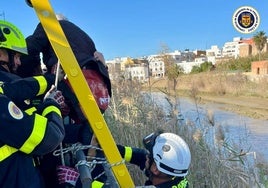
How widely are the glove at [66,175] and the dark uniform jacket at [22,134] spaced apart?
0.82 ft

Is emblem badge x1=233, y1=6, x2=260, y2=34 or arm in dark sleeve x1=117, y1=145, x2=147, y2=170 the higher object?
emblem badge x1=233, y1=6, x2=260, y2=34

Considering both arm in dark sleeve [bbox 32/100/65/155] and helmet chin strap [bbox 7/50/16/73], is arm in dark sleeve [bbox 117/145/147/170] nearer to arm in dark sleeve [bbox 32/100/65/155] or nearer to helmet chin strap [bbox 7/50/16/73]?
arm in dark sleeve [bbox 32/100/65/155]

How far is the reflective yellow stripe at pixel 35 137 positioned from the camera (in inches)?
79.8

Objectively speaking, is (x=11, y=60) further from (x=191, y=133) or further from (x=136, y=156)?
(x=191, y=133)

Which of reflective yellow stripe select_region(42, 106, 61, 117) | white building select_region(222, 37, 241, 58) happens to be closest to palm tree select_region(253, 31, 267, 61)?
white building select_region(222, 37, 241, 58)

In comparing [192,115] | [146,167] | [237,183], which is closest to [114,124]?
[192,115]

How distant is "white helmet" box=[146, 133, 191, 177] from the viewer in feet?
9.16

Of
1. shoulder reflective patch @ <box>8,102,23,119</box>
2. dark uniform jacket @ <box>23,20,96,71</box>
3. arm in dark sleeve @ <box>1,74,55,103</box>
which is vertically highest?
dark uniform jacket @ <box>23,20,96,71</box>

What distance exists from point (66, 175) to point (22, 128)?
1.96 feet

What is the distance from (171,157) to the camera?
2787 millimetres

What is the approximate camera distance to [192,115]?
19.8 feet

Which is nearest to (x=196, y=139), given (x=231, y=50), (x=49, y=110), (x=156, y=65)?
(x=156, y=65)

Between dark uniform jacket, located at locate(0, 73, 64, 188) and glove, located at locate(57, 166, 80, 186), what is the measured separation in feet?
0.82

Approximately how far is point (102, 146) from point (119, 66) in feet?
17.7
